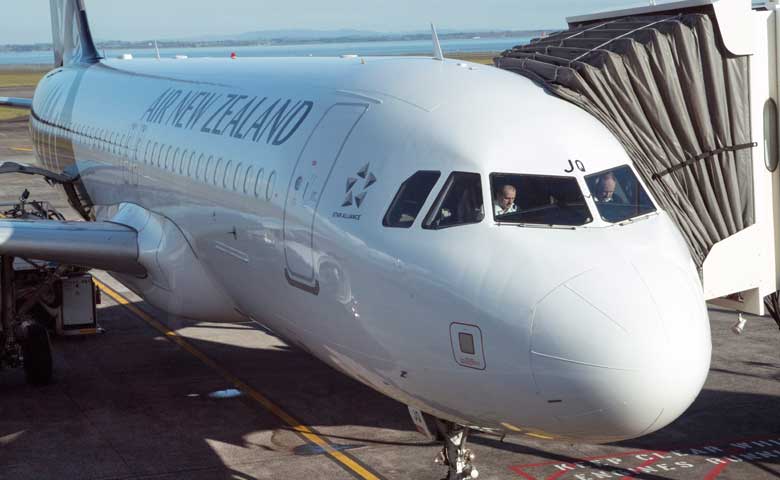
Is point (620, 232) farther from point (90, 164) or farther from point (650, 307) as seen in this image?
point (90, 164)

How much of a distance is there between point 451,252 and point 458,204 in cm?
53

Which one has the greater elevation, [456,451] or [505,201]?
[505,201]

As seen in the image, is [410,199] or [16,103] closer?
[410,199]

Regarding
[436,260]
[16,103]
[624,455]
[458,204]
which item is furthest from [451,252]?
[16,103]

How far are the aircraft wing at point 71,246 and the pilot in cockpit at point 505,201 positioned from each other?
7975 millimetres

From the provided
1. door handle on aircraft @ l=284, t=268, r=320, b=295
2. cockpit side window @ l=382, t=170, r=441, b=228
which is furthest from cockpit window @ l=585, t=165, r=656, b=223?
door handle on aircraft @ l=284, t=268, r=320, b=295

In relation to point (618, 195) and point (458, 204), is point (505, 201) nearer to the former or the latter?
point (458, 204)

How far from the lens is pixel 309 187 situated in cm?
1086

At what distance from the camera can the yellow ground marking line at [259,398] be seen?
44.0 ft

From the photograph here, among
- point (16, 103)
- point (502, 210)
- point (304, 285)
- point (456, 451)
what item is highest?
point (16, 103)

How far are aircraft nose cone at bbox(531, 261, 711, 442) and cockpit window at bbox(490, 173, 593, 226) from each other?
814 millimetres

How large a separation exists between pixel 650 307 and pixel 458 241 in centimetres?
164

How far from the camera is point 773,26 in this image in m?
12.2

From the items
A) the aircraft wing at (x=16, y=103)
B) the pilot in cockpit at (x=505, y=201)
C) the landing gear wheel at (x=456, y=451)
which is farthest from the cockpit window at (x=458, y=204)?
the aircraft wing at (x=16, y=103)
